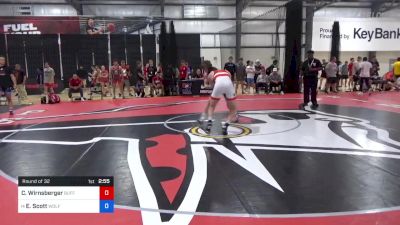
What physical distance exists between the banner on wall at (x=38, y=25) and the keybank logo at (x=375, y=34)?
17610mm

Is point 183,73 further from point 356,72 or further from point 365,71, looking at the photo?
point 356,72

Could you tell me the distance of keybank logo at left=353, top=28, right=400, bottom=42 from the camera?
76.6ft

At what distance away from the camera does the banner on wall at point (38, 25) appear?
18.7 m

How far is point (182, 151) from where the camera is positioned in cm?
562

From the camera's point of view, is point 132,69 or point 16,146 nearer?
point 16,146

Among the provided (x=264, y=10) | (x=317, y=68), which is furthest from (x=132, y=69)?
(x=317, y=68)

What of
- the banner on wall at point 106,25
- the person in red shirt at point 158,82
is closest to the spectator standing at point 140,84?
the person in red shirt at point 158,82

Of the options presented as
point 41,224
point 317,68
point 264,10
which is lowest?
point 41,224

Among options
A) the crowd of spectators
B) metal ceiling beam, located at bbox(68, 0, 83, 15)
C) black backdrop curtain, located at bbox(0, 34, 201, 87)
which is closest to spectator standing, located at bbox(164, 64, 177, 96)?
black backdrop curtain, located at bbox(0, 34, 201, 87)

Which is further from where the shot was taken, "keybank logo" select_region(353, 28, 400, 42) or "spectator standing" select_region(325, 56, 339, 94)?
Answer: "keybank logo" select_region(353, 28, 400, 42)

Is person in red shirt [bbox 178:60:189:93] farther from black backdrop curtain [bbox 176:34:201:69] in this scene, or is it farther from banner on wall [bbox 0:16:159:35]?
black backdrop curtain [bbox 176:34:201:69]

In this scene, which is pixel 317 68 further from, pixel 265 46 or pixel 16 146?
pixel 265 46

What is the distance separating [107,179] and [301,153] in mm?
3853

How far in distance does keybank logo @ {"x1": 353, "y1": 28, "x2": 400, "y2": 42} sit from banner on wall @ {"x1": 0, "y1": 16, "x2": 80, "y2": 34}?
17.6 metres
